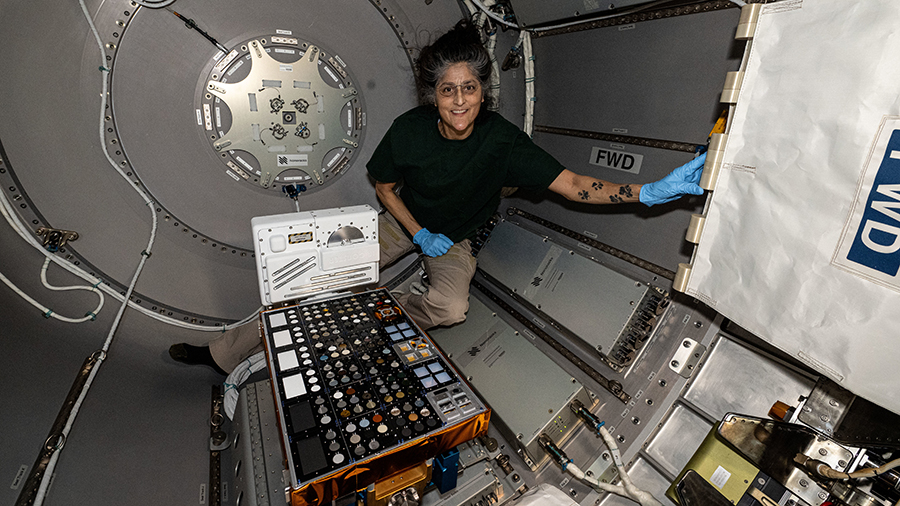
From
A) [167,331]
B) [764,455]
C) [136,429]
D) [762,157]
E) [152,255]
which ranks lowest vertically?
[764,455]

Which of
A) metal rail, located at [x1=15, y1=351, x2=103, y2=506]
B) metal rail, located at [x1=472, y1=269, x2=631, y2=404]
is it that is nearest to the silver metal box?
metal rail, located at [x1=472, y1=269, x2=631, y2=404]

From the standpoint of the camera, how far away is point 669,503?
5.85 feet

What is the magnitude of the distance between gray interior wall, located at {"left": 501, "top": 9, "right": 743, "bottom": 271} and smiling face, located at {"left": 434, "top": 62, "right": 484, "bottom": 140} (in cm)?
68

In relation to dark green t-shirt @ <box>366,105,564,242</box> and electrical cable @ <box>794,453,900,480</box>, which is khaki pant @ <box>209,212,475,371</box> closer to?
dark green t-shirt @ <box>366,105,564,242</box>

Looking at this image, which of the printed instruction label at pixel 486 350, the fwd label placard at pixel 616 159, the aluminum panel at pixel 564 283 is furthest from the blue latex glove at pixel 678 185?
the printed instruction label at pixel 486 350

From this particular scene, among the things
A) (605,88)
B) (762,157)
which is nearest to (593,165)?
(605,88)

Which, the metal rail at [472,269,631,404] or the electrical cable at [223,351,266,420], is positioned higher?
the electrical cable at [223,351,266,420]

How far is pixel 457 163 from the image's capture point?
7.93ft

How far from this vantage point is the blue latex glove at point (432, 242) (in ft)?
8.75

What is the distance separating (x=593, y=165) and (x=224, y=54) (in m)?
2.21

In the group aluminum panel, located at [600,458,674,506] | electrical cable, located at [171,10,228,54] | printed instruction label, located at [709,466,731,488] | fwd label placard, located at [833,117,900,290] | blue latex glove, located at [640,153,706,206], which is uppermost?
electrical cable, located at [171,10,228,54]

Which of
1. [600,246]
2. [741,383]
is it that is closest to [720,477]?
[741,383]

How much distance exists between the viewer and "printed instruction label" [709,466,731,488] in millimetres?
1509

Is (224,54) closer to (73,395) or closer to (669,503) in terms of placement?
(73,395)
